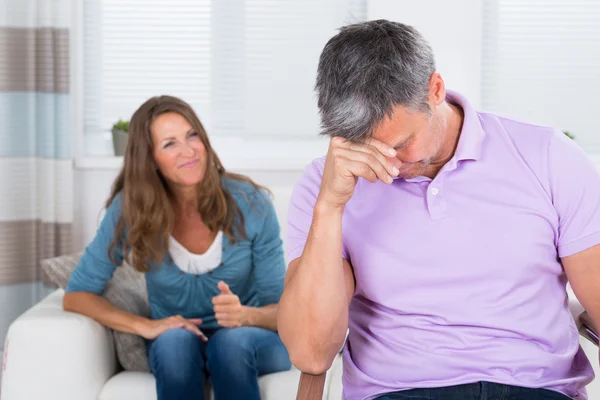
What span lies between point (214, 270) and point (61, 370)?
1.74 feet

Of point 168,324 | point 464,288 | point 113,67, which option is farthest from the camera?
point 113,67

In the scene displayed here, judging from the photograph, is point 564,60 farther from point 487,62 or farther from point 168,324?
point 168,324

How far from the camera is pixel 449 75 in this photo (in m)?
3.68

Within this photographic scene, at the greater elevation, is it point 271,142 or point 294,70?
point 294,70

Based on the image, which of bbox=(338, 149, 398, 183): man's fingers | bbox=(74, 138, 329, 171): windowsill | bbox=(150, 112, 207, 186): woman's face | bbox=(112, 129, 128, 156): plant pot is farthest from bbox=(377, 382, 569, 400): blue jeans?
bbox=(112, 129, 128, 156): plant pot

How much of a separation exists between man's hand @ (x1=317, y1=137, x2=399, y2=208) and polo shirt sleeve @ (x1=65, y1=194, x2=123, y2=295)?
3.97 ft

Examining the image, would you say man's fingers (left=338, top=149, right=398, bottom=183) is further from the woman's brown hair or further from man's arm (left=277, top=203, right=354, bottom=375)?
the woman's brown hair

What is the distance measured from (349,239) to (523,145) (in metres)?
0.38

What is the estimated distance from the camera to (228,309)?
2471mm

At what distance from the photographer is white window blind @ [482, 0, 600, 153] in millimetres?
3914

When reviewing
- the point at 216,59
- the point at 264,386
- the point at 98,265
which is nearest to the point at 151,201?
the point at 98,265

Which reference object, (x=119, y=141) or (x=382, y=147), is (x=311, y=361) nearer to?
(x=382, y=147)

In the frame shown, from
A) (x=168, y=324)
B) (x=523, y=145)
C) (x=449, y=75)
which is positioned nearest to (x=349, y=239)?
(x=523, y=145)

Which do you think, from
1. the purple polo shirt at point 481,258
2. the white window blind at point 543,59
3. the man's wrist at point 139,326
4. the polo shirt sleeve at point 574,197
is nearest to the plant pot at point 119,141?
the man's wrist at point 139,326
